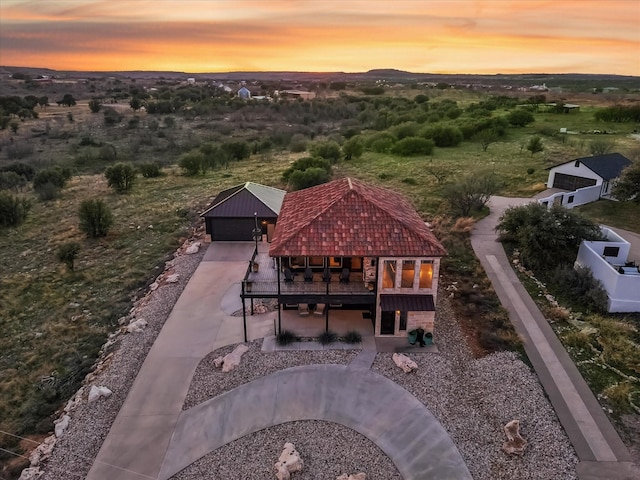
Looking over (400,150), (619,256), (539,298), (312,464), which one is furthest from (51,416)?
(400,150)

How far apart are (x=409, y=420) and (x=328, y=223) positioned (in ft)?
24.5

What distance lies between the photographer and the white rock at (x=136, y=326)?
58.0 ft

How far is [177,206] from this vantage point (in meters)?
34.2

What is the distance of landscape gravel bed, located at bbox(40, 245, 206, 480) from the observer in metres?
11.9

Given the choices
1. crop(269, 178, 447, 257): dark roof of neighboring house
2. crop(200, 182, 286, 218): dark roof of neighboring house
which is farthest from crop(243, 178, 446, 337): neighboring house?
crop(200, 182, 286, 218): dark roof of neighboring house

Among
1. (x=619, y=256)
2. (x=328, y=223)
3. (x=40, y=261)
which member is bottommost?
(x=40, y=261)

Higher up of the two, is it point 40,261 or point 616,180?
point 616,180

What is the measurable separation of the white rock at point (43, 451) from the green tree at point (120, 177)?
29676mm

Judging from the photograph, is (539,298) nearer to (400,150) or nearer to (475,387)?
(475,387)

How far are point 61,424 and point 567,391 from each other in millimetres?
15253

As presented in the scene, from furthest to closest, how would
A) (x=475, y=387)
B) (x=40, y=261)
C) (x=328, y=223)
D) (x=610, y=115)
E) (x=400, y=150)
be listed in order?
(x=610, y=115) → (x=400, y=150) → (x=40, y=261) → (x=328, y=223) → (x=475, y=387)

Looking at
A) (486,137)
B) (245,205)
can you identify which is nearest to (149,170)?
(245,205)

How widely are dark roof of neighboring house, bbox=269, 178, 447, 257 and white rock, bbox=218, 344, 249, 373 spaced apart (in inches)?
142

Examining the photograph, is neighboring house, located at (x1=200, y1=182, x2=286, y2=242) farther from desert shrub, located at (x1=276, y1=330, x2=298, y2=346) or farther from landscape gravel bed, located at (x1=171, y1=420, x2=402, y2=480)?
landscape gravel bed, located at (x1=171, y1=420, x2=402, y2=480)
